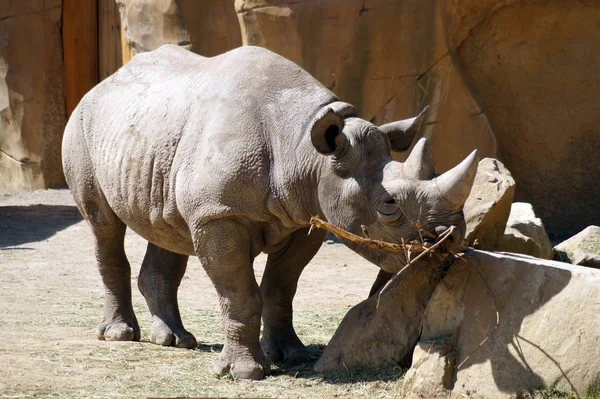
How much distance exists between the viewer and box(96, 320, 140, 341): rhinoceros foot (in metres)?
7.86

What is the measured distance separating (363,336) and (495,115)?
7.32m

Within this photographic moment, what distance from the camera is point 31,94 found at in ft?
56.7

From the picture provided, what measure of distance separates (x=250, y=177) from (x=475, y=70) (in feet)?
23.6

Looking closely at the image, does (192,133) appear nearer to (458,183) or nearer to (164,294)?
(164,294)

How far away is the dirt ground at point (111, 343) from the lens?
20.5 ft

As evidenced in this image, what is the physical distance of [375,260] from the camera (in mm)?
6203

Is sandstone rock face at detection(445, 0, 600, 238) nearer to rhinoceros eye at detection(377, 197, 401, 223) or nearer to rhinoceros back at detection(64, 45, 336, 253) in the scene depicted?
rhinoceros back at detection(64, 45, 336, 253)

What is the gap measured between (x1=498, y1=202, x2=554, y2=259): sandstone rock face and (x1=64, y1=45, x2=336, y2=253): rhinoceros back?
5.58ft

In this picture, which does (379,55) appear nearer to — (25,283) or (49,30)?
(25,283)

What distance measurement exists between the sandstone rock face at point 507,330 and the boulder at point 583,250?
1.99 m

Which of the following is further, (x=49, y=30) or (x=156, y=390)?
(x=49, y=30)

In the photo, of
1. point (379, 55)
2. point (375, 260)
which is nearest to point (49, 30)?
point (379, 55)

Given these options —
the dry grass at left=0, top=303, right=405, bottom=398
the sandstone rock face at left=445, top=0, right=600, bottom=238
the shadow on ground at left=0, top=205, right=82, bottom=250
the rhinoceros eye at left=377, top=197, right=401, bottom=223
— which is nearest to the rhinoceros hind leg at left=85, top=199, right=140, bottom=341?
the dry grass at left=0, top=303, right=405, bottom=398

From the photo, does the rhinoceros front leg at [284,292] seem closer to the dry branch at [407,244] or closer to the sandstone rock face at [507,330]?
the dry branch at [407,244]
